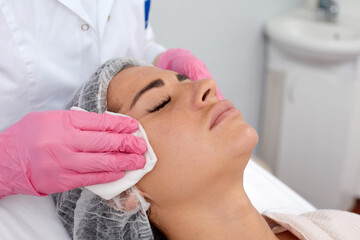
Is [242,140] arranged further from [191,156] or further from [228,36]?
[228,36]

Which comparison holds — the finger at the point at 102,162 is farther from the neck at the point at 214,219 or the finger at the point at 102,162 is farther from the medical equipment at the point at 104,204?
the neck at the point at 214,219

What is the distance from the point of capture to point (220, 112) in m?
1.07

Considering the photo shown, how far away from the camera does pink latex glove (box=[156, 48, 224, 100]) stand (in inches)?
56.0

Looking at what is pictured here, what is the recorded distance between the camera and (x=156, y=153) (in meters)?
1.02

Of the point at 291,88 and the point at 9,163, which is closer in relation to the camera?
the point at 9,163

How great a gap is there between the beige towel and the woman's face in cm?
27

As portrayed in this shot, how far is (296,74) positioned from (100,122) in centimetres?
169

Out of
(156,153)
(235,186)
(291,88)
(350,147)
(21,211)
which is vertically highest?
(156,153)

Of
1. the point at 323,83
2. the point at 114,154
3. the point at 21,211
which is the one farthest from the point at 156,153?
the point at 323,83

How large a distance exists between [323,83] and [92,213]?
66.1 inches

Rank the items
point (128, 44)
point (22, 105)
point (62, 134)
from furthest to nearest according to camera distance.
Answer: point (128, 44) < point (22, 105) < point (62, 134)

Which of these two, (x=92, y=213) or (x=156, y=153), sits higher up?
(x=156, y=153)

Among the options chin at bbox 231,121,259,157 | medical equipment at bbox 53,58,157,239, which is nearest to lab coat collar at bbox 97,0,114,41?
medical equipment at bbox 53,58,157,239

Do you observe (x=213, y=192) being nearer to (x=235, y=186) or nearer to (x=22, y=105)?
(x=235, y=186)
